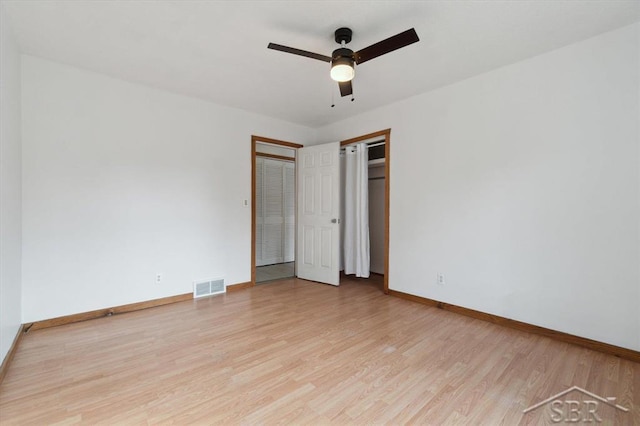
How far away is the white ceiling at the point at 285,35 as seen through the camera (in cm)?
205

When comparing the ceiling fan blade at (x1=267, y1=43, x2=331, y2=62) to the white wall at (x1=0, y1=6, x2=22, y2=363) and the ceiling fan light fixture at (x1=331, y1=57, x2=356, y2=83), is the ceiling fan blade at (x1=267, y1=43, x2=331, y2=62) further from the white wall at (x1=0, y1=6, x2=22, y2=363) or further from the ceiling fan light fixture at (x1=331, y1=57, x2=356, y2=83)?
the white wall at (x1=0, y1=6, x2=22, y2=363)

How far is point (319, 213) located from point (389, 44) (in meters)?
2.87

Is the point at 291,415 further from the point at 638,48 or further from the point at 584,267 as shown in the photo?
the point at 638,48

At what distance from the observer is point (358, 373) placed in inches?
79.2

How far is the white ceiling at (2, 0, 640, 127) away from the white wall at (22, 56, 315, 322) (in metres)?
0.36

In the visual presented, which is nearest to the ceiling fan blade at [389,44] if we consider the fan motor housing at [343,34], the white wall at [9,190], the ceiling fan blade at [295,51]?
the fan motor housing at [343,34]

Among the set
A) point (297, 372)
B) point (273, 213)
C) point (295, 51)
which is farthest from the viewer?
point (273, 213)

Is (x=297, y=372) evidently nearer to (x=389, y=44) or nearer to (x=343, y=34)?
(x=389, y=44)

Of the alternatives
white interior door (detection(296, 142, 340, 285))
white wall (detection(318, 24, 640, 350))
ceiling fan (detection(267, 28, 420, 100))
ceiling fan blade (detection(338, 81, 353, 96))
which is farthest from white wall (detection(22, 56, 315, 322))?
white wall (detection(318, 24, 640, 350))

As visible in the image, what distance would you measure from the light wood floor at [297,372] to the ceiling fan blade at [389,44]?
2363mm

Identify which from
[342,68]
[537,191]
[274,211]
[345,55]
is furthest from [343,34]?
[274,211]

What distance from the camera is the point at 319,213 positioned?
459 centimetres

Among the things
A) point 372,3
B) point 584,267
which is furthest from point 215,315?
point 584,267

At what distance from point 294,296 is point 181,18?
3212 millimetres
